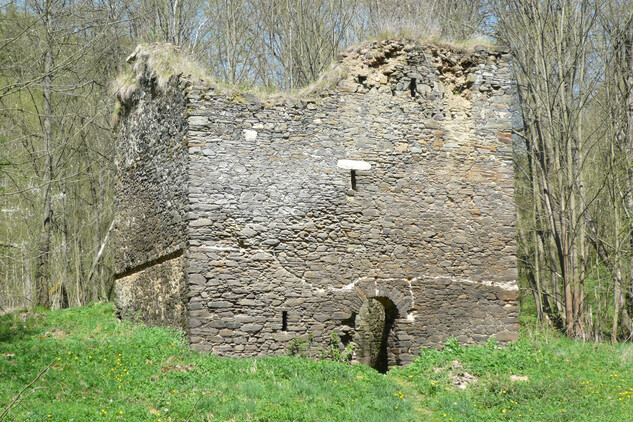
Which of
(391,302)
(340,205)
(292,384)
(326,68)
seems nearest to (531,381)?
(391,302)

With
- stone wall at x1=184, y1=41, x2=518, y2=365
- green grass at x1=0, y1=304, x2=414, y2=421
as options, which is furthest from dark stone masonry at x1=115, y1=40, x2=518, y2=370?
green grass at x1=0, y1=304, x2=414, y2=421

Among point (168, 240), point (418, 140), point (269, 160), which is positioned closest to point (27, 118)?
point (168, 240)

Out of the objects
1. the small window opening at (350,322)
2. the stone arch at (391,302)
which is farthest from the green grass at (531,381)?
the small window opening at (350,322)

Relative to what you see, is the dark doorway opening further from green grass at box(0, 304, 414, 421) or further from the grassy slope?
green grass at box(0, 304, 414, 421)

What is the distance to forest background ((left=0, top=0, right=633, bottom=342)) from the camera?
12.9 meters

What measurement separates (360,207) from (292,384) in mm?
3331

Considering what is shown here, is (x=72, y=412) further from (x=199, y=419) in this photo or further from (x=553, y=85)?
(x=553, y=85)

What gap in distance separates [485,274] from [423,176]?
2011mm

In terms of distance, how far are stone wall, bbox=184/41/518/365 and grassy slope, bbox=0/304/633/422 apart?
2.16 ft

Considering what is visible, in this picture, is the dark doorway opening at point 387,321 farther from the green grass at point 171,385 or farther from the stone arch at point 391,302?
the green grass at point 171,385

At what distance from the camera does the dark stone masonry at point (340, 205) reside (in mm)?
9602

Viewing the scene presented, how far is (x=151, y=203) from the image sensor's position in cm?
1110

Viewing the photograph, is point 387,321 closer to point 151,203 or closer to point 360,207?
point 360,207

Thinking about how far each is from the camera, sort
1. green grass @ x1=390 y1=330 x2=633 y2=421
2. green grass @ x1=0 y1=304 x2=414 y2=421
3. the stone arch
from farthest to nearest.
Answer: the stone arch, green grass @ x1=390 y1=330 x2=633 y2=421, green grass @ x1=0 y1=304 x2=414 y2=421
